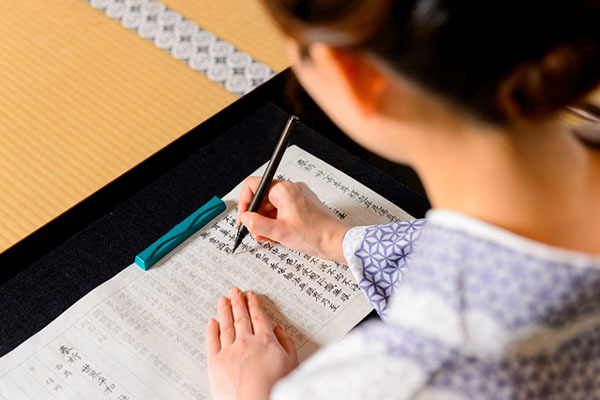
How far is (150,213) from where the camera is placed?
67cm

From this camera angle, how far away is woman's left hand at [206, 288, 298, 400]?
548 millimetres

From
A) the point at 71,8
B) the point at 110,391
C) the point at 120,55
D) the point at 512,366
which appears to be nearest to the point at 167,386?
the point at 110,391

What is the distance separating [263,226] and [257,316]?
91 millimetres

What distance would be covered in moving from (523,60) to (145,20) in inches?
27.5

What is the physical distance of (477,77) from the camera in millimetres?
301

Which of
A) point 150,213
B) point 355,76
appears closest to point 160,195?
point 150,213

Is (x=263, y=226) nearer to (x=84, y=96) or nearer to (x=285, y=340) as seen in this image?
(x=285, y=340)

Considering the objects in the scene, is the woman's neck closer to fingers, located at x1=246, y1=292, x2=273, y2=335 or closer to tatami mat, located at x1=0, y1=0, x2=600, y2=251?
fingers, located at x1=246, y1=292, x2=273, y2=335

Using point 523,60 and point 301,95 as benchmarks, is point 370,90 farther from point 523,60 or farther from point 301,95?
point 301,95

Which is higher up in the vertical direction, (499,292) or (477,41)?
(477,41)

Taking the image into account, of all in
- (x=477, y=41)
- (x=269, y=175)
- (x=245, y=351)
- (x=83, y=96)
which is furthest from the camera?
(x=83, y=96)

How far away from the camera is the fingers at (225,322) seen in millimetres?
578

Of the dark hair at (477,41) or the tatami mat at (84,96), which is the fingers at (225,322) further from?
the dark hair at (477,41)

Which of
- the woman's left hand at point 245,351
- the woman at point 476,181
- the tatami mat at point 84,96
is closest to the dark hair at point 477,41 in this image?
the woman at point 476,181
